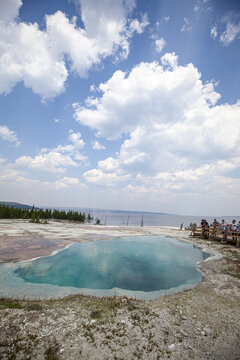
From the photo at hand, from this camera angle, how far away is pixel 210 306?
618 centimetres

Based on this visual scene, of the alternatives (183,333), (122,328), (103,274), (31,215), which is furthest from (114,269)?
(31,215)

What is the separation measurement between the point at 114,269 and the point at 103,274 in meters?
1.29

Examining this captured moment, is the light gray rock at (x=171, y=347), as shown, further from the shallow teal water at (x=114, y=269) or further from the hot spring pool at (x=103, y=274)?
the shallow teal water at (x=114, y=269)

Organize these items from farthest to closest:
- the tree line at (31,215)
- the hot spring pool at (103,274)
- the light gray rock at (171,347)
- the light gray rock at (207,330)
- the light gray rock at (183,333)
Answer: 1. the tree line at (31,215)
2. the hot spring pool at (103,274)
3. the light gray rock at (207,330)
4. the light gray rock at (183,333)
5. the light gray rock at (171,347)

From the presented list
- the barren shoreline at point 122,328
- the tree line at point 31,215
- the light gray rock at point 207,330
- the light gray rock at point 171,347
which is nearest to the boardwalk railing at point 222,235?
the barren shoreline at point 122,328

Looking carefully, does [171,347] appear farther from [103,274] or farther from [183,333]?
[103,274]

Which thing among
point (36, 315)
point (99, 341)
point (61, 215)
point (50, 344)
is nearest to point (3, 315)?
point (36, 315)

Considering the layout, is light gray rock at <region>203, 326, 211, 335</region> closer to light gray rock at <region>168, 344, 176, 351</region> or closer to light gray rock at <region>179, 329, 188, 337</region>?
light gray rock at <region>179, 329, 188, 337</region>

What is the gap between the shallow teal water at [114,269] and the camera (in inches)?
363

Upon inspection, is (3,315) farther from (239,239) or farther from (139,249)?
(239,239)

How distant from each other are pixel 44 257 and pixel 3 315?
8231mm

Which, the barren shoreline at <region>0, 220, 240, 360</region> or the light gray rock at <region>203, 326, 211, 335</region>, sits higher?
the light gray rock at <region>203, 326, 211, 335</region>

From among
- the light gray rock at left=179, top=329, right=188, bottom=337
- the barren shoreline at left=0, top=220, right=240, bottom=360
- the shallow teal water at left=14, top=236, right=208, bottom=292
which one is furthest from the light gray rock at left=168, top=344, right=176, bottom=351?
the shallow teal water at left=14, top=236, right=208, bottom=292

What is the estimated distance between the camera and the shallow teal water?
921 centimetres
